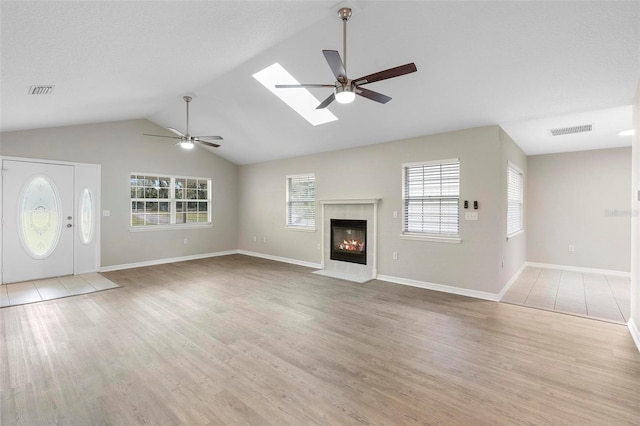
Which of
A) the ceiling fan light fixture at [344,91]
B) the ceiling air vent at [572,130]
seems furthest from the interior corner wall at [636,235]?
the ceiling fan light fixture at [344,91]

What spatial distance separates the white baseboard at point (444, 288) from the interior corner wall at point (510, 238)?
37 centimetres

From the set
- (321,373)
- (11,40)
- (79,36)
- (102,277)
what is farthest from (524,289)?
(102,277)

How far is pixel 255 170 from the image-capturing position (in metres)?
8.34

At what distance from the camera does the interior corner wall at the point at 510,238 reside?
4598 millimetres

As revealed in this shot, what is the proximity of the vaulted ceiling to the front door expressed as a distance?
1054 mm

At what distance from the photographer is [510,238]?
520 centimetres

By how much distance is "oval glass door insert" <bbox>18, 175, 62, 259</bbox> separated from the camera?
17.8 feet

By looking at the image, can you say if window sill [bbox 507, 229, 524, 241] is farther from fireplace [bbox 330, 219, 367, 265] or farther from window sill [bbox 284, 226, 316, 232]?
window sill [bbox 284, 226, 316, 232]

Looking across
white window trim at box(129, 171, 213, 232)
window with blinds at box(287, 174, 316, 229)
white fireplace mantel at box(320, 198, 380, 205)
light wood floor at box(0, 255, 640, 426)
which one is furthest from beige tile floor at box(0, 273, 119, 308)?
white fireplace mantel at box(320, 198, 380, 205)

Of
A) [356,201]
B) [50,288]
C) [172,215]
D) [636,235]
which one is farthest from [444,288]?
[50,288]

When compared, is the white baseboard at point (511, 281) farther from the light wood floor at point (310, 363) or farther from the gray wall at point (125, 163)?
the gray wall at point (125, 163)

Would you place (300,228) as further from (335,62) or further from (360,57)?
(335,62)

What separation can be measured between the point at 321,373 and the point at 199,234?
6.48 meters

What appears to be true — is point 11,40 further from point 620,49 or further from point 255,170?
point 255,170
